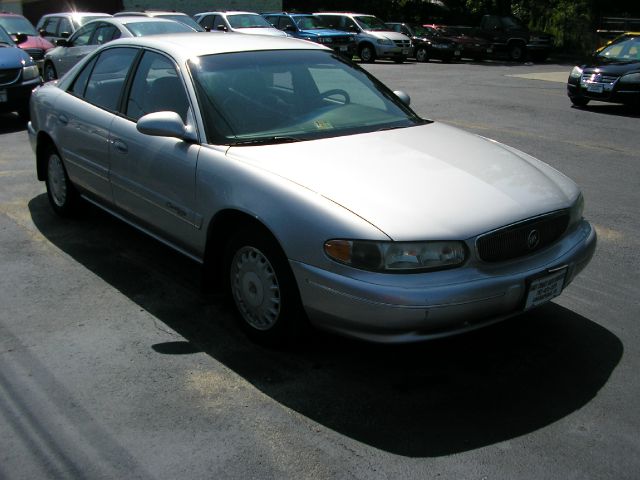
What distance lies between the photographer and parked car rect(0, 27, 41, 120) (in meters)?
11.0

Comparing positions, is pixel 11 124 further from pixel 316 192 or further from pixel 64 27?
pixel 316 192

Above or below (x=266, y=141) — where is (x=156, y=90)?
above

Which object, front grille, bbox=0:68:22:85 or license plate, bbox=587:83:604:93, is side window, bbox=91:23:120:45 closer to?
front grille, bbox=0:68:22:85

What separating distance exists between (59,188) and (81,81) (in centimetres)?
99

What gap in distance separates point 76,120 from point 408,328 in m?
3.49

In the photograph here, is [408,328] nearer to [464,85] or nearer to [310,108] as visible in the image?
[310,108]

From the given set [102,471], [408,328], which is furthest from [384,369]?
[102,471]

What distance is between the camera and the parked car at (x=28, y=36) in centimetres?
1583

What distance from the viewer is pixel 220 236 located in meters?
4.23

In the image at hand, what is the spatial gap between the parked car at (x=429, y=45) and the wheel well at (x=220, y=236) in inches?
934

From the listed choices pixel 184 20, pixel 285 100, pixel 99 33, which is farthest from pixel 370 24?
pixel 285 100

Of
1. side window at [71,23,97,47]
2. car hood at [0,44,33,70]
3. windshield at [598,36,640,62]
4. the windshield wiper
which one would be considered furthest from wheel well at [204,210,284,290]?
windshield at [598,36,640,62]

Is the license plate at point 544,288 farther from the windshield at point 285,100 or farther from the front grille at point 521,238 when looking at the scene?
the windshield at point 285,100

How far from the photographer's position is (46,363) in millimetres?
3898
